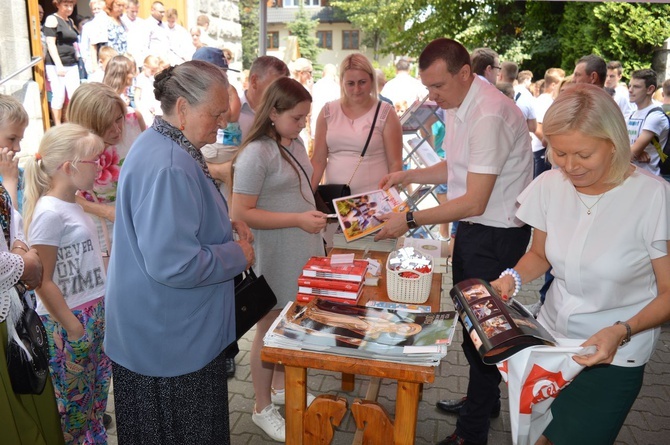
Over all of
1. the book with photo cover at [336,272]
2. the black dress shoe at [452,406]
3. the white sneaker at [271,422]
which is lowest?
the black dress shoe at [452,406]

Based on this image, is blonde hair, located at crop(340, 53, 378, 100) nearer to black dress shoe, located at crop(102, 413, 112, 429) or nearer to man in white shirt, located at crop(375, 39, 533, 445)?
man in white shirt, located at crop(375, 39, 533, 445)

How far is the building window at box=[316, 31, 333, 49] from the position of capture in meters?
52.7

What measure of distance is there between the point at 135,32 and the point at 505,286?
7.88 m

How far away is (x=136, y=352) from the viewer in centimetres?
196

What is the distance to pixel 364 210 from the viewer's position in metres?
2.86

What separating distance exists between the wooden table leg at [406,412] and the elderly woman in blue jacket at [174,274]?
68 cm

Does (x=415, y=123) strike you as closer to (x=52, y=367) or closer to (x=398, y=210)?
(x=398, y=210)

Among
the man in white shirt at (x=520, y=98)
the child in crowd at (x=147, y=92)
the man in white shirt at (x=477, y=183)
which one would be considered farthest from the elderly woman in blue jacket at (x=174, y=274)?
the man in white shirt at (x=520, y=98)

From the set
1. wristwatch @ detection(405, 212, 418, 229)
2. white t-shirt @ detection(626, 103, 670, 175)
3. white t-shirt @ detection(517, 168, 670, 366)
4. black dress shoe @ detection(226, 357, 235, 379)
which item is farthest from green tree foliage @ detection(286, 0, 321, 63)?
white t-shirt @ detection(517, 168, 670, 366)

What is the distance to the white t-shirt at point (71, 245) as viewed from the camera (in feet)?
7.69

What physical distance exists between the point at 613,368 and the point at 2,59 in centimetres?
667

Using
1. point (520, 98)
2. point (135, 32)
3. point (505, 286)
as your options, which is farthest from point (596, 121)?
point (135, 32)

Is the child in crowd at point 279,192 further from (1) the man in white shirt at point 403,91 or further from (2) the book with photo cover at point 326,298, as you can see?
(1) the man in white shirt at point 403,91

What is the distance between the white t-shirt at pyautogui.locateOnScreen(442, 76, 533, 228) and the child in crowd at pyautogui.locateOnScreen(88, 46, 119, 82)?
5.22m
